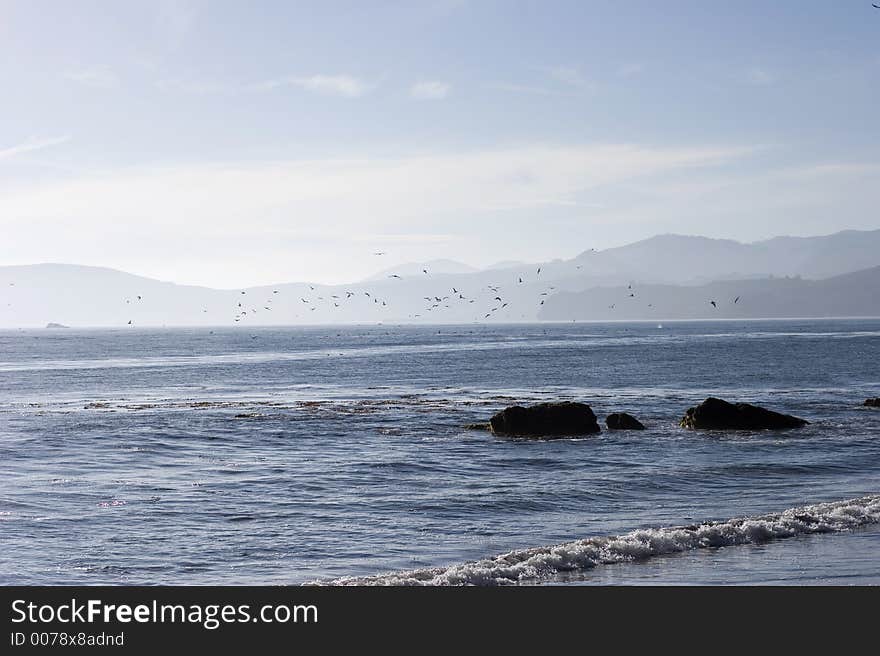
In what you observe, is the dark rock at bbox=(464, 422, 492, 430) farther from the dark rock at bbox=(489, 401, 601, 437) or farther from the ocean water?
the dark rock at bbox=(489, 401, 601, 437)

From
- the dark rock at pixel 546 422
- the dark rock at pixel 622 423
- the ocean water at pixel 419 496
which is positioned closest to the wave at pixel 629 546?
the ocean water at pixel 419 496

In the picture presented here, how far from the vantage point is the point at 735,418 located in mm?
44375

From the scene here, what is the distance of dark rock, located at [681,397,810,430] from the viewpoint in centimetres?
4406

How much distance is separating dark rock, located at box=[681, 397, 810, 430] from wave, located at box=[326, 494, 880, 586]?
20435 mm

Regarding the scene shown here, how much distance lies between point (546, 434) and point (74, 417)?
2855 centimetres

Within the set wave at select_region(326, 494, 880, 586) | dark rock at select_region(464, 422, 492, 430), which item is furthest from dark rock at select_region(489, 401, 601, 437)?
wave at select_region(326, 494, 880, 586)

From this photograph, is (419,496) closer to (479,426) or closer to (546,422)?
(546,422)

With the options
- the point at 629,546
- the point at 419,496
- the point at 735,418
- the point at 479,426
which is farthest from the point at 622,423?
the point at 629,546

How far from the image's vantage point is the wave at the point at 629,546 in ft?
→ 57.5

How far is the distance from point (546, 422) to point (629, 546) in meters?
23.9

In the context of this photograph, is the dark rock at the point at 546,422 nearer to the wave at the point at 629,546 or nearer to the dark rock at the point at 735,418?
the dark rock at the point at 735,418
